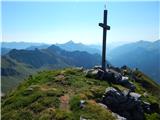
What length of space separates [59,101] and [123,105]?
312 inches

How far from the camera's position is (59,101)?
3631cm

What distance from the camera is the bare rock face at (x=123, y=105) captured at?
3695 centimetres

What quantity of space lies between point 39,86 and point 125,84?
14291mm

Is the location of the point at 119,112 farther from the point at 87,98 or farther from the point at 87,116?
the point at 87,116

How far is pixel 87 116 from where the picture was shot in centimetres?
3133

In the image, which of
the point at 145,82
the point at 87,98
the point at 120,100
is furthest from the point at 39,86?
the point at 145,82

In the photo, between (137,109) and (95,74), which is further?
(95,74)

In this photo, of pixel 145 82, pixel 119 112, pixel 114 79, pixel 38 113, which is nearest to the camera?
pixel 38 113

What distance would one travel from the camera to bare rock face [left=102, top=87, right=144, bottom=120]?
36.9m

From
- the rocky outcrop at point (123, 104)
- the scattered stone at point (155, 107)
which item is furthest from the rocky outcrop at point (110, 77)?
the rocky outcrop at point (123, 104)

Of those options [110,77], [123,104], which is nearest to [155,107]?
[123,104]

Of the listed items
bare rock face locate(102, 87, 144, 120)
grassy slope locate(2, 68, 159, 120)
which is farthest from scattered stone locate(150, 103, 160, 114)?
bare rock face locate(102, 87, 144, 120)

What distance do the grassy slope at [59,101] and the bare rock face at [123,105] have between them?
4.72 feet

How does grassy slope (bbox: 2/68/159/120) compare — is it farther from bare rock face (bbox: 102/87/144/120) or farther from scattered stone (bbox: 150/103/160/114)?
scattered stone (bbox: 150/103/160/114)
